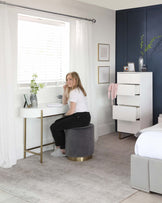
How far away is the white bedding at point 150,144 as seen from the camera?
315 cm

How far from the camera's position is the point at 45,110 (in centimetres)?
423

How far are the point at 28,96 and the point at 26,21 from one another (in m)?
1.12

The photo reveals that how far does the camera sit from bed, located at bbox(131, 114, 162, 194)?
3104 millimetres

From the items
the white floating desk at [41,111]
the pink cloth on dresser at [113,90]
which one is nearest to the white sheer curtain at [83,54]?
the pink cloth on dresser at [113,90]

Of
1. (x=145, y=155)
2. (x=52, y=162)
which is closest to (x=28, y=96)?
(x=52, y=162)

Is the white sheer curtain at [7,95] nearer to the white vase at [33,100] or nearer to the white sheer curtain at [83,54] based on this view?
the white vase at [33,100]

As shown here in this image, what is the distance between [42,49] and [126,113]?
185 cm

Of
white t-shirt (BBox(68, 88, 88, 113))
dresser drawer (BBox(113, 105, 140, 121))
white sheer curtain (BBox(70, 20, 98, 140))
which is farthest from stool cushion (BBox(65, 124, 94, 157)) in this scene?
dresser drawer (BBox(113, 105, 140, 121))

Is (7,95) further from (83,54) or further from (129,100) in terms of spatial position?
(129,100)

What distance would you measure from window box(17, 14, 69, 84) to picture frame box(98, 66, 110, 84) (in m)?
0.94

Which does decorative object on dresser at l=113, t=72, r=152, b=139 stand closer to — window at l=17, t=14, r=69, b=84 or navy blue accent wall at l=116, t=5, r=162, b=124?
navy blue accent wall at l=116, t=5, r=162, b=124

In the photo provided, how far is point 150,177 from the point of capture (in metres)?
3.15

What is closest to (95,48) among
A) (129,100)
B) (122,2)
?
(129,100)

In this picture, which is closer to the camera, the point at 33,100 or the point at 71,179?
the point at 71,179
